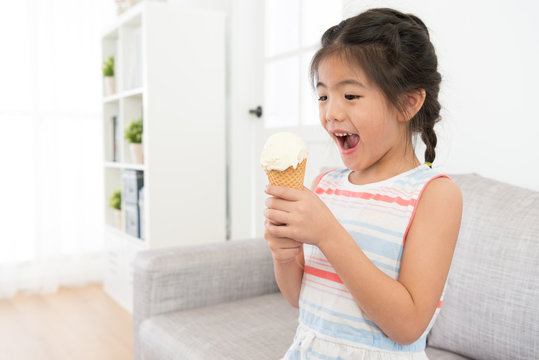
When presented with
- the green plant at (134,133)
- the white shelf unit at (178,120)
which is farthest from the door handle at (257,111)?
the green plant at (134,133)

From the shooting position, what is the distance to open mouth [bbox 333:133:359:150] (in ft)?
2.52

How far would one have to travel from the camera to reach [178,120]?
8.29ft

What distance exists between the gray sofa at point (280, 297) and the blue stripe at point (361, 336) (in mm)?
408

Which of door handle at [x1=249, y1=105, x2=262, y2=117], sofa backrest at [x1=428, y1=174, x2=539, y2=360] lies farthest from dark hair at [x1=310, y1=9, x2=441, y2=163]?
door handle at [x1=249, y1=105, x2=262, y2=117]

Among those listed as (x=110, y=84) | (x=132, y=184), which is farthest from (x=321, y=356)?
(x=110, y=84)

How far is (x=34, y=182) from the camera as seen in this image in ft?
10.7

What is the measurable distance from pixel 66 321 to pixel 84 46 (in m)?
1.92

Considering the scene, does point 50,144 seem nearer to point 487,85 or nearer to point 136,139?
point 136,139

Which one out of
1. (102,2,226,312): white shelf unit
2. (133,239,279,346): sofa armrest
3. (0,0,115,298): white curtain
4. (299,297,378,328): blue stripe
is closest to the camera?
(299,297,378,328): blue stripe

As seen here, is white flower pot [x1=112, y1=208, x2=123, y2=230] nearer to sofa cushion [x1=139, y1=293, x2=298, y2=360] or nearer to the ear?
sofa cushion [x1=139, y1=293, x2=298, y2=360]

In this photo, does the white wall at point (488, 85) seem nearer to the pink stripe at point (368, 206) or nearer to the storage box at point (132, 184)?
the pink stripe at point (368, 206)

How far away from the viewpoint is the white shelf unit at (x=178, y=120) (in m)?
2.46

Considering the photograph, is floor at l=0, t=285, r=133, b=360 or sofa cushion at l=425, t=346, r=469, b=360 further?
floor at l=0, t=285, r=133, b=360

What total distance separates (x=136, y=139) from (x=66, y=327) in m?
1.12
